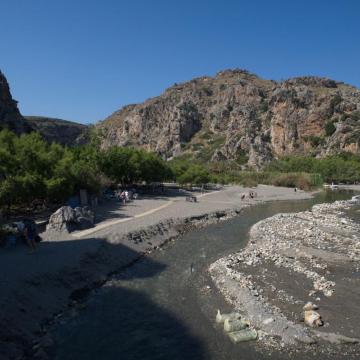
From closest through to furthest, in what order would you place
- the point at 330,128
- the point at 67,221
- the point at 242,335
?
the point at 242,335 < the point at 67,221 < the point at 330,128

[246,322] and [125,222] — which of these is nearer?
[246,322]

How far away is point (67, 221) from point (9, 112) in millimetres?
45925

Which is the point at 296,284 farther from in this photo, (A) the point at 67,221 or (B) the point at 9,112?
(B) the point at 9,112

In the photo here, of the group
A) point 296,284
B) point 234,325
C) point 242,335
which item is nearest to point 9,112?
point 296,284

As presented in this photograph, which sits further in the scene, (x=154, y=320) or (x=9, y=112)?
(x=9, y=112)

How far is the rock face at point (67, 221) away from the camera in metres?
30.0

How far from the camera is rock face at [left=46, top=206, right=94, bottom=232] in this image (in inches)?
1179

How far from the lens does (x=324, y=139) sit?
15675 cm

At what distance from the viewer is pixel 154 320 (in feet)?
56.7

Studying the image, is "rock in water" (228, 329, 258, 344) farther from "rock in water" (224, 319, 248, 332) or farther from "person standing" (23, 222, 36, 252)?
"person standing" (23, 222, 36, 252)

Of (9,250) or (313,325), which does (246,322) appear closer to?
(313,325)

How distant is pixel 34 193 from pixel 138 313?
73.0 ft

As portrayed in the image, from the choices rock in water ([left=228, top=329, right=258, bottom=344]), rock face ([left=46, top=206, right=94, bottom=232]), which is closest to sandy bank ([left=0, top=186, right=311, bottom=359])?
rock face ([left=46, top=206, right=94, bottom=232])

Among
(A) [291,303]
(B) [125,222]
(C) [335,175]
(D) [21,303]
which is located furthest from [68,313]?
(C) [335,175]
